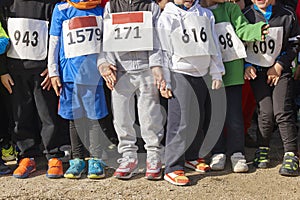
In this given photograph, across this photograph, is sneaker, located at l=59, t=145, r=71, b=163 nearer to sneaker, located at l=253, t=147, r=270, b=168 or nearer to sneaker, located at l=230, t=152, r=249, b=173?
sneaker, located at l=230, t=152, r=249, b=173

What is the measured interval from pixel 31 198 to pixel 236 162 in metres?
1.54

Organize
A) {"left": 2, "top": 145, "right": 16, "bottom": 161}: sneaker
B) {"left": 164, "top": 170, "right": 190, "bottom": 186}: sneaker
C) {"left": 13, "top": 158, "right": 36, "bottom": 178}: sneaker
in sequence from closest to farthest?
{"left": 164, "top": 170, "right": 190, "bottom": 186}: sneaker < {"left": 13, "top": 158, "right": 36, "bottom": 178}: sneaker < {"left": 2, "top": 145, "right": 16, "bottom": 161}: sneaker

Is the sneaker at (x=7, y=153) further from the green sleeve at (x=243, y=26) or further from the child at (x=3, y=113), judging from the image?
the green sleeve at (x=243, y=26)

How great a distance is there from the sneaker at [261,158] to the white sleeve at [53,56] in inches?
65.9

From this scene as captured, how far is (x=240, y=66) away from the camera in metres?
4.04

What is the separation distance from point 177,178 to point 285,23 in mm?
1427

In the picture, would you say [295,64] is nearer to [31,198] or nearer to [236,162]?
[236,162]

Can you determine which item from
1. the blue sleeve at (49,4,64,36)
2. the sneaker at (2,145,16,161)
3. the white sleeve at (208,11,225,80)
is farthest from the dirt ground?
the blue sleeve at (49,4,64,36)

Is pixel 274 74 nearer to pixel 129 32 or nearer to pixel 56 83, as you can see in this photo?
pixel 129 32

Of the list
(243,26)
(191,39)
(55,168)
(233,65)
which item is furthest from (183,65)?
(55,168)

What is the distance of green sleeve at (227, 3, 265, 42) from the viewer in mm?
3861

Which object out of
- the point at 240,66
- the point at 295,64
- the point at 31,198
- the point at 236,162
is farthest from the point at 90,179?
the point at 295,64

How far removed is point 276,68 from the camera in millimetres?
4008

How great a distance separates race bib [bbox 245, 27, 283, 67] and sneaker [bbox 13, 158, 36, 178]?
1.86m
